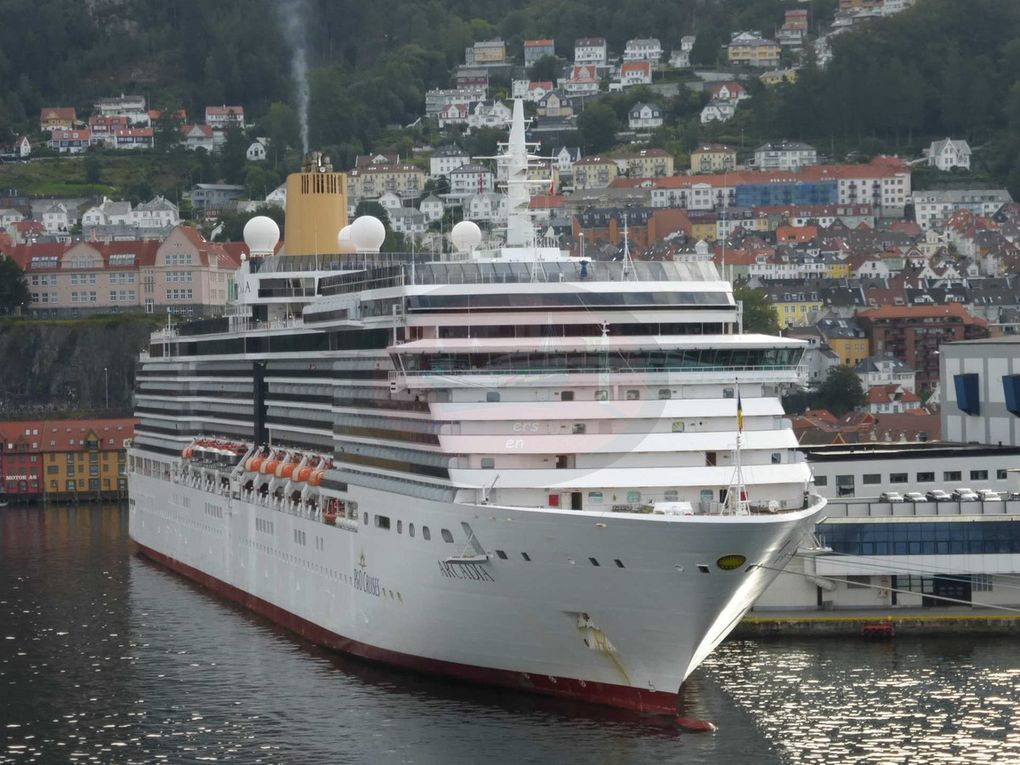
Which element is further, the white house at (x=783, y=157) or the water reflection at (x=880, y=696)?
the white house at (x=783, y=157)

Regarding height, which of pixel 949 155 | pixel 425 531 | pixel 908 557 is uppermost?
pixel 949 155

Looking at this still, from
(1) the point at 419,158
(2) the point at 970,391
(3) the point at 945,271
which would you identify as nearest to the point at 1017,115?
(3) the point at 945,271

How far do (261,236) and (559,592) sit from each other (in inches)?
1114

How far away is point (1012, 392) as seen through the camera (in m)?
59.1

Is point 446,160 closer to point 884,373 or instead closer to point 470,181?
point 470,181

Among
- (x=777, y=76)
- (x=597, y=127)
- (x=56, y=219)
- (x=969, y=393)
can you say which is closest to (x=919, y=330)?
(x=969, y=393)

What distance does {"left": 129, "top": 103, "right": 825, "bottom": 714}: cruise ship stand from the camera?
39.1 meters

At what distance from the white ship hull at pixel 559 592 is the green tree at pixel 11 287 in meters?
84.6

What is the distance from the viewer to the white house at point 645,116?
189375 mm

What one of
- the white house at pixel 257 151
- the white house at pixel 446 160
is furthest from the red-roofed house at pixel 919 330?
the white house at pixel 257 151

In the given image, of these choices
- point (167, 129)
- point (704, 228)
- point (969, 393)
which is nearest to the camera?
point (969, 393)

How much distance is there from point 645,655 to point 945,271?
97649 mm

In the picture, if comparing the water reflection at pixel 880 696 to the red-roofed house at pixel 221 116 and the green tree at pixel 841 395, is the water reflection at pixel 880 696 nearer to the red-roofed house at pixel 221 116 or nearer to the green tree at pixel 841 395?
the green tree at pixel 841 395

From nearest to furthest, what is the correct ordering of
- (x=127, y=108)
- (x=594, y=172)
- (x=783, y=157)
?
1. (x=783, y=157)
2. (x=594, y=172)
3. (x=127, y=108)
